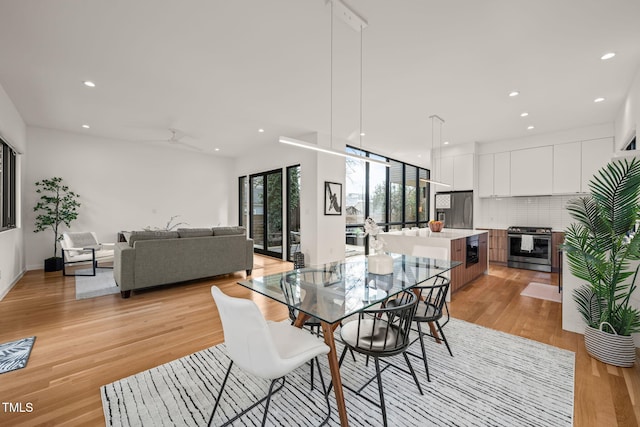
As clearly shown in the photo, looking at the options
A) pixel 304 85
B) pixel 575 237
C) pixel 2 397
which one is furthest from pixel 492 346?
pixel 2 397

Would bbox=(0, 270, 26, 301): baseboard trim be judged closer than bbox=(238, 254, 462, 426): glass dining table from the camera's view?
No

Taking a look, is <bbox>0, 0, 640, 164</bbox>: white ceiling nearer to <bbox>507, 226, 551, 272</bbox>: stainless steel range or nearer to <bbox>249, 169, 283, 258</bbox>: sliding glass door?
<bbox>507, 226, 551, 272</bbox>: stainless steel range

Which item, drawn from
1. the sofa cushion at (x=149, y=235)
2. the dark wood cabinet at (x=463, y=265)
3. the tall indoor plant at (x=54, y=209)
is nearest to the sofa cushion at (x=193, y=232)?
the sofa cushion at (x=149, y=235)

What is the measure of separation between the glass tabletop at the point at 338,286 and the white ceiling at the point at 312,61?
211 cm

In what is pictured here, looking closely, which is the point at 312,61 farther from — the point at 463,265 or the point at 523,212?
the point at 523,212

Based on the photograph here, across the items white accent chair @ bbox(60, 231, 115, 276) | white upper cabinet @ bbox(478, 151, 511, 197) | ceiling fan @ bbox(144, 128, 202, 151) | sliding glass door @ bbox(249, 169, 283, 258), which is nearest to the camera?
white accent chair @ bbox(60, 231, 115, 276)

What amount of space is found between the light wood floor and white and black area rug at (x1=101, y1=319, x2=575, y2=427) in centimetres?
12

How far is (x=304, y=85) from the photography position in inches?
137

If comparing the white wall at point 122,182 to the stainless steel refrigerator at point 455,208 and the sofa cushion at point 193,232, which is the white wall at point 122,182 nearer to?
the sofa cushion at point 193,232

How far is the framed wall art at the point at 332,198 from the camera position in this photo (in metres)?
5.68

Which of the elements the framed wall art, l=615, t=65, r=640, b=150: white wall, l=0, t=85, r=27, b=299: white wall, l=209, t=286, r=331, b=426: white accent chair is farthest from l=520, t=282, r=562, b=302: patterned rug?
l=0, t=85, r=27, b=299: white wall

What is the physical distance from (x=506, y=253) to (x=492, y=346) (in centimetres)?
418

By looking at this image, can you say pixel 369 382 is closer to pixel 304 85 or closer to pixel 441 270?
pixel 441 270

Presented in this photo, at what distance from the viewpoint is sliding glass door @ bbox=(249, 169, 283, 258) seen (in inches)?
271
